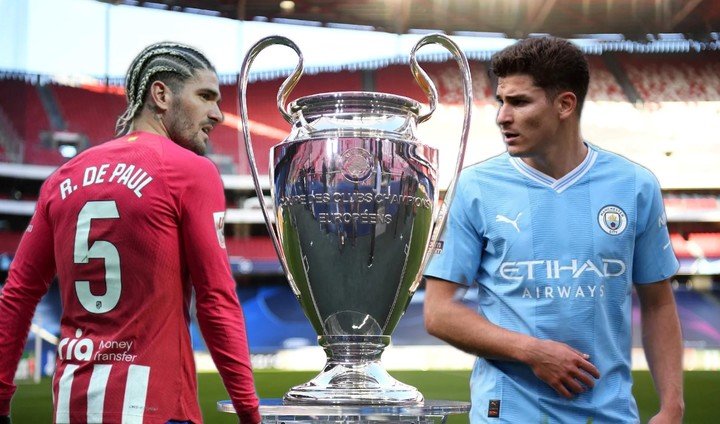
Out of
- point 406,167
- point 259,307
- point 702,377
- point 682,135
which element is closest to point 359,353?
point 406,167

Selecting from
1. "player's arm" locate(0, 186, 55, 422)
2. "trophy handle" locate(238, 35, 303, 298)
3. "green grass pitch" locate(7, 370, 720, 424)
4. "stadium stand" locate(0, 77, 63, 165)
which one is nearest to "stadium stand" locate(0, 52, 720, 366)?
"stadium stand" locate(0, 77, 63, 165)

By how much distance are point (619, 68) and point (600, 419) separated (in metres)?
14.4

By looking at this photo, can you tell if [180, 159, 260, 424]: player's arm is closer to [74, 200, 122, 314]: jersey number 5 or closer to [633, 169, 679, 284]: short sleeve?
[74, 200, 122, 314]: jersey number 5

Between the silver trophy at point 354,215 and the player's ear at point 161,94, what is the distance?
26 centimetres

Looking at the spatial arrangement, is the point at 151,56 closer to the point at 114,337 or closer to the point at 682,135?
the point at 114,337

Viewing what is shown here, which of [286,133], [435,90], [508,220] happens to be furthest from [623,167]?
[286,133]

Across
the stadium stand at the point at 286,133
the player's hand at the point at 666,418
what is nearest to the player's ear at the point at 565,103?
the player's hand at the point at 666,418

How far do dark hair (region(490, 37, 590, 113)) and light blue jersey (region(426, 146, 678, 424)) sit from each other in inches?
5.0

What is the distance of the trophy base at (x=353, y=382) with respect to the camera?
3.04 feet

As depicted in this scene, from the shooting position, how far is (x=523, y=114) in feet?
4.23

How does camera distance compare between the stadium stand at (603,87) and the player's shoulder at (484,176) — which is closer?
the player's shoulder at (484,176)

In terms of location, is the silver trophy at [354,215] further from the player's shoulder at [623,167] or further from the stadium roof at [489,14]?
the stadium roof at [489,14]

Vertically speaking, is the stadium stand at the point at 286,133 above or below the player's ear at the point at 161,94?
above

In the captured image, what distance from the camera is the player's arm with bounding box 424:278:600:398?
120cm
